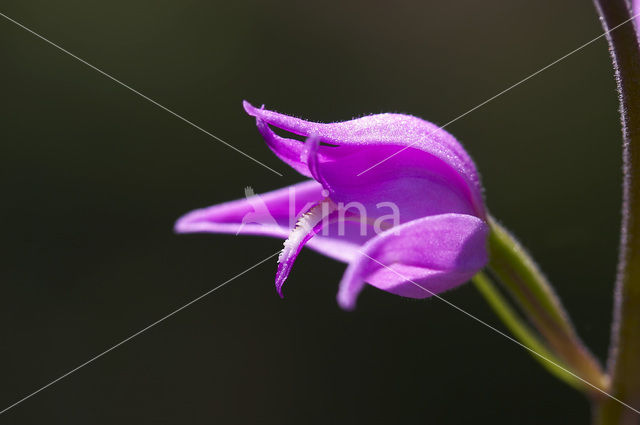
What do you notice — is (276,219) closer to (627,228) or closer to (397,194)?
(397,194)

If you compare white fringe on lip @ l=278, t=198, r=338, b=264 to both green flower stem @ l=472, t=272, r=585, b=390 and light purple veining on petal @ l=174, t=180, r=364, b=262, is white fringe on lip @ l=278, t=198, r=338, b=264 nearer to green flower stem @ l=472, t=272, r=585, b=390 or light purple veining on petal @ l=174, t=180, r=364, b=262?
light purple veining on petal @ l=174, t=180, r=364, b=262

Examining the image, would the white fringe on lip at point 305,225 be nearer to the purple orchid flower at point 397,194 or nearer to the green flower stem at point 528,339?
the purple orchid flower at point 397,194

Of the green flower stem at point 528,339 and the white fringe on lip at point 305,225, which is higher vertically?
the white fringe on lip at point 305,225

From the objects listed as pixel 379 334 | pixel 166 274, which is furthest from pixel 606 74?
pixel 166 274

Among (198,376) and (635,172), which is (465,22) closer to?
(198,376)

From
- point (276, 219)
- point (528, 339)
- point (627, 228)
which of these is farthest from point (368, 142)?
point (528, 339)

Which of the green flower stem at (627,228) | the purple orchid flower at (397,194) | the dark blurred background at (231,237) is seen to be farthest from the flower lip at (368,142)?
the dark blurred background at (231,237)
